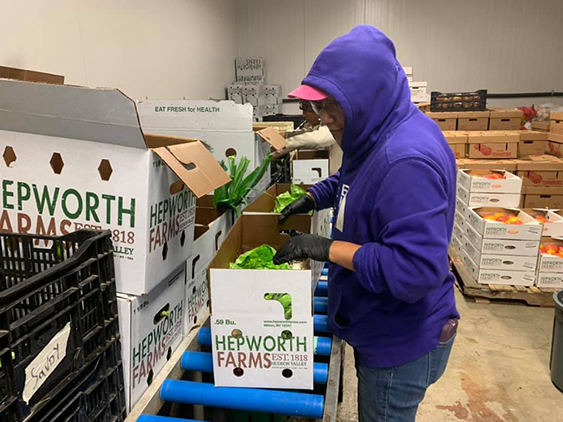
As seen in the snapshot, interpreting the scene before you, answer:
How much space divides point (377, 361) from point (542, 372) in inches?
74.4

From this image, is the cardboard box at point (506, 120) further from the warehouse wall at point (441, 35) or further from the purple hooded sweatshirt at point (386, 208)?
the purple hooded sweatshirt at point (386, 208)

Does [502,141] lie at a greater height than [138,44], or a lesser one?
lesser

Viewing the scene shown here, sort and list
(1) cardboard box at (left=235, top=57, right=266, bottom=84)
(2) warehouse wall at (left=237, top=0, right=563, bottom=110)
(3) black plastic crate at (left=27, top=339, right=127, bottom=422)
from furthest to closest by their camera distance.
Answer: (1) cardboard box at (left=235, top=57, right=266, bottom=84) → (2) warehouse wall at (left=237, top=0, right=563, bottom=110) → (3) black plastic crate at (left=27, top=339, right=127, bottom=422)

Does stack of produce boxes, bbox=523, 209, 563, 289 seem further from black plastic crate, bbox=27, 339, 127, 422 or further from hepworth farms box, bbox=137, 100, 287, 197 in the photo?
black plastic crate, bbox=27, 339, 127, 422

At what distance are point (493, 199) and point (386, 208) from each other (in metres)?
3.08

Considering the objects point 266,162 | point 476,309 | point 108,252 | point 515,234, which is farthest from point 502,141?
point 108,252

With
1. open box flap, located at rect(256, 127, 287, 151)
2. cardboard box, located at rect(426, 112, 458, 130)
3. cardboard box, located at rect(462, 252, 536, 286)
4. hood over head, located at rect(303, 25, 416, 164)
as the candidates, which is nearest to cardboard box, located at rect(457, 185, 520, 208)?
cardboard box, located at rect(462, 252, 536, 286)

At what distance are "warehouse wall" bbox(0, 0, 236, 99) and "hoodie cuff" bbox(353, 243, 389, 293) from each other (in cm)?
260

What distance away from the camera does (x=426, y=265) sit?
87 cm

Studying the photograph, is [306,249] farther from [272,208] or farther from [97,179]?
[272,208]

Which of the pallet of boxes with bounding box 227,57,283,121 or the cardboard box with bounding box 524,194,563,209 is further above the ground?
the pallet of boxes with bounding box 227,57,283,121

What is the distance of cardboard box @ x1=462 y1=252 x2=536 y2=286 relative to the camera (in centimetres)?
309

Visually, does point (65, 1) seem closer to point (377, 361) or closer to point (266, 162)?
point (266, 162)

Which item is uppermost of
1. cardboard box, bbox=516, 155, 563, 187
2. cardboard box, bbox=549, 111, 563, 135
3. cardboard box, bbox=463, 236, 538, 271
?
cardboard box, bbox=549, 111, 563, 135
